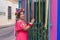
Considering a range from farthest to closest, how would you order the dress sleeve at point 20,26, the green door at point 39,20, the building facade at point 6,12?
the building facade at point 6,12, the dress sleeve at point 20,26, the green door at point 39,20

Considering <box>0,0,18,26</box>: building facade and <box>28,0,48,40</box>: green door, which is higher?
<box>28,0,48,40</box>: green door

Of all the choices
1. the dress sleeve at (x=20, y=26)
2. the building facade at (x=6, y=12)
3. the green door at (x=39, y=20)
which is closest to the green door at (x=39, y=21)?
the green door at (x=39, y=20)

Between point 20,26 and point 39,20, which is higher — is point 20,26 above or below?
below

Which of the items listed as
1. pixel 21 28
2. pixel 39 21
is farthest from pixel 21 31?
pixel 39 21

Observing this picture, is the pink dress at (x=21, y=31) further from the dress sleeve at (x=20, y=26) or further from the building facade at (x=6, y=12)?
the building facade at (x=6, y=12)

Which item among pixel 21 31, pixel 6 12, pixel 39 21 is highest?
pixel 39 21

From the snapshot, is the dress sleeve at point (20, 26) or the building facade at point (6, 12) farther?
the building facade at point (6, 12)

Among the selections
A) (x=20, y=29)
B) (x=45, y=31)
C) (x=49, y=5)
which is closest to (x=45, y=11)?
(x=49, y=5)

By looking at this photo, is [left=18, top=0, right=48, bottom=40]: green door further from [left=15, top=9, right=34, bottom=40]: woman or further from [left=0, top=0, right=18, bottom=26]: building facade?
[left=0, top=0, right=18, bottom=26]: building facade

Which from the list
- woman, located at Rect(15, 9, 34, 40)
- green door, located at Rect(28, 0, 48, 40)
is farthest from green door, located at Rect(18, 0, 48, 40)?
woman, located at Rect(15, 9, 34, 40)

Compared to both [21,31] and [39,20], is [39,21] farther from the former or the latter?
[21,31]

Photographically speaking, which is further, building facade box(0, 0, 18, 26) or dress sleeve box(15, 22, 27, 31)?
building facade box(0, 0, 18, 26)

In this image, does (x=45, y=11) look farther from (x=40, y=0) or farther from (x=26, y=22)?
(x=26, y=22)

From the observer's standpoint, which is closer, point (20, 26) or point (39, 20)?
point (39, 20)
